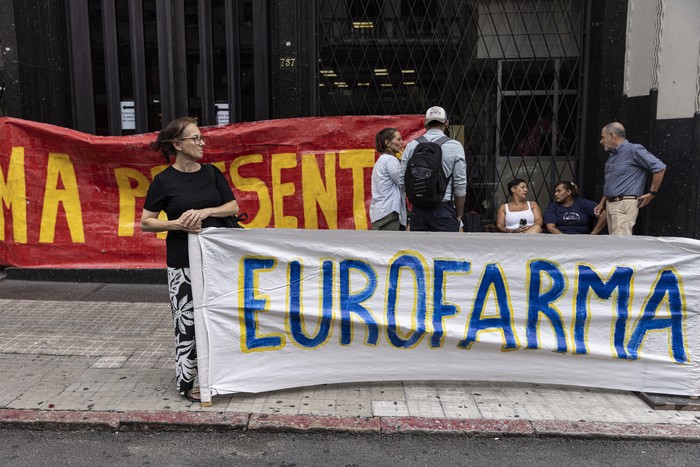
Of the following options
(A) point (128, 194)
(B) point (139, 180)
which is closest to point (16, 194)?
(A) point (128, 194)

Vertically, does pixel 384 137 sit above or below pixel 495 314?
above

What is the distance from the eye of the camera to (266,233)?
4086 mm

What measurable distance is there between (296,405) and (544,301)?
5.93 ft

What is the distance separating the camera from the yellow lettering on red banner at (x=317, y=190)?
6973 mm

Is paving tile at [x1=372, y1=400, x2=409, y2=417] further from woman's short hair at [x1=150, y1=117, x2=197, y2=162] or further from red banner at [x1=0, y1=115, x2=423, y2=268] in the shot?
red banner at [x1=0, y1=115, x2=423, y2=268]

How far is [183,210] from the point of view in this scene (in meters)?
3.94

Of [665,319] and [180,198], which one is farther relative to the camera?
[665,319]

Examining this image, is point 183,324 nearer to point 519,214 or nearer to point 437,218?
point 437,218

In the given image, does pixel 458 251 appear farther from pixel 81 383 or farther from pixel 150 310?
Answer: pixel 150 310

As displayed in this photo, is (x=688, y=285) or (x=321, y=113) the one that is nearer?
(x=688, y=285)

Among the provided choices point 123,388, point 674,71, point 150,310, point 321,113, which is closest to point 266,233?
point 123,388

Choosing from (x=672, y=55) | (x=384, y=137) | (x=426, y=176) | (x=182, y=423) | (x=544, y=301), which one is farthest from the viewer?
(x=672, y=55)

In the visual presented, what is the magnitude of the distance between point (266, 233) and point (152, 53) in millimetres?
5249

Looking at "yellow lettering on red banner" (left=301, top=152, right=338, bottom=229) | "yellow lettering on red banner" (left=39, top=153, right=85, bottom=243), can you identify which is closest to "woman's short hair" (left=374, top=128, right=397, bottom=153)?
"yellow lettering on red banner" (left=301, top=152, right=338, bottom=229)
